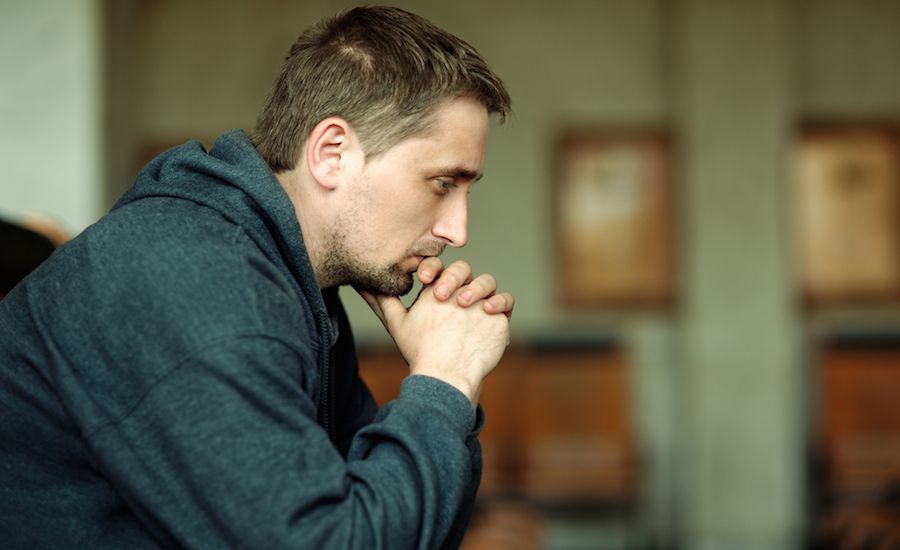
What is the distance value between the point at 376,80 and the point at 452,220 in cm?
24

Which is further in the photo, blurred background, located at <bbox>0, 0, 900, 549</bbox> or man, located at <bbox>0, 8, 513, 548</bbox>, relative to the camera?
blurred background, located at <bbox>0, 0, 900, 549</bbox>

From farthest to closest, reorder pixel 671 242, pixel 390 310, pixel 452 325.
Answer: pixel 671 242, pixel 390 310, pixel 452 325

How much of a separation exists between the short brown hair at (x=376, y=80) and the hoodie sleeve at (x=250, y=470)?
0.45 m

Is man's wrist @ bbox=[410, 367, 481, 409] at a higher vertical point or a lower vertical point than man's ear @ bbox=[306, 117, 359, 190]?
lower

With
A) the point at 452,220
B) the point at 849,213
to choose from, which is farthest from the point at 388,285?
the point at 849,213

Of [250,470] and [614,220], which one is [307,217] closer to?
[250,470]

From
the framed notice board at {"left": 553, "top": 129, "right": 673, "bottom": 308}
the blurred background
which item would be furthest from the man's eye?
the framed notice board at {"left": 553, "top": 129, "right": 673, "bottom": 308}

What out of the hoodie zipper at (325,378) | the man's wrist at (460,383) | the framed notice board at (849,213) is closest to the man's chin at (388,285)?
Answer: the hoodie zipper at (325,378)

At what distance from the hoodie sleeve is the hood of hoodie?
9.3 inches

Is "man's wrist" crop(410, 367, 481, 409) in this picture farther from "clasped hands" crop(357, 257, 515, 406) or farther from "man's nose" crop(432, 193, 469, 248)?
"man's nose" crop(432, 193, 469, 248)

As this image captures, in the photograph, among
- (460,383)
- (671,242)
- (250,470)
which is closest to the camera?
(250,470)

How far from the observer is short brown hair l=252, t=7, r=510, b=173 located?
1619 mm

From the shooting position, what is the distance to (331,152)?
5.47 feet

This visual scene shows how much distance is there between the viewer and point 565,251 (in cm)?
692
